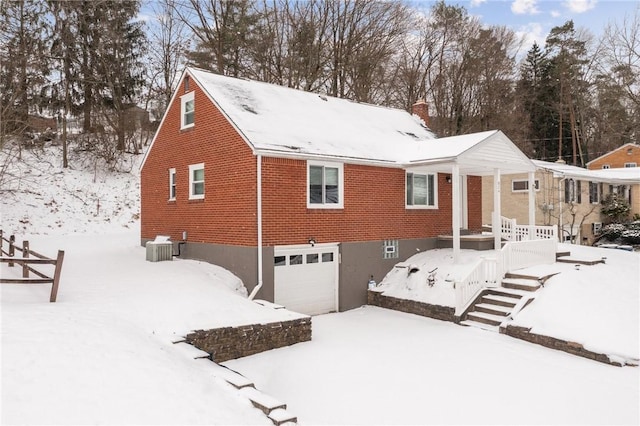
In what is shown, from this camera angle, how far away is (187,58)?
3111 centimetres

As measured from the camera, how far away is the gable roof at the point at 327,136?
13.5 metres

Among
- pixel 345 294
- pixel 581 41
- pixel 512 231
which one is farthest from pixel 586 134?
pixel 345 294

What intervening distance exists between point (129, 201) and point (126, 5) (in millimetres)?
14966

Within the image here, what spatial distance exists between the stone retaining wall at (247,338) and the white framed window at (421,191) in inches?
299

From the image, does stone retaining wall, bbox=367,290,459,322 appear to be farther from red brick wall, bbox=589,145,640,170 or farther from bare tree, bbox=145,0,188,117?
red brick wall, bbox=589,145,640,170

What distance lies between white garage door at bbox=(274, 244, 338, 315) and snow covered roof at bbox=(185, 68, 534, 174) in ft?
9.88

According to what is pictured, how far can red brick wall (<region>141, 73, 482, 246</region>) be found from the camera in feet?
42.5

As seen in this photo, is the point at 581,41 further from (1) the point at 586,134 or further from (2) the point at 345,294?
(2) the point at 345,294

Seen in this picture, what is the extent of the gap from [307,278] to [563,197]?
18941 millimetres

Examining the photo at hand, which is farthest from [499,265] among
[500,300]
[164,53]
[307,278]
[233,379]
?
[164,53]

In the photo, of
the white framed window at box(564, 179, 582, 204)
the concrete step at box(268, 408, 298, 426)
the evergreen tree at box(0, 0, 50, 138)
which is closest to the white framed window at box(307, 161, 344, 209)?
the concrete step at box(268, 408, 298, 426)

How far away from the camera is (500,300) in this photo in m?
12.7

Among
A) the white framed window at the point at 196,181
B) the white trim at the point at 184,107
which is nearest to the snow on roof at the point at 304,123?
the white trim at the point at 184,107

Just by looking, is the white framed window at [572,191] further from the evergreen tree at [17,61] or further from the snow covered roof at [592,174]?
the evergreen tree at [17,61]
